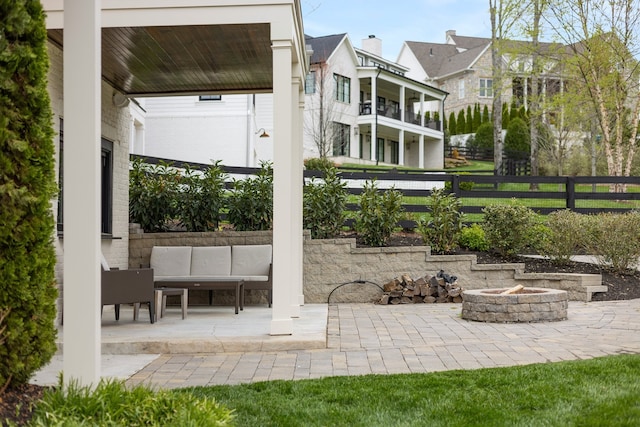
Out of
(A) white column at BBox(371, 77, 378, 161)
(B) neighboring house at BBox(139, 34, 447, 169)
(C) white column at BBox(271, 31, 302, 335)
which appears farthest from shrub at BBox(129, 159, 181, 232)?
(A) white column at BBox(371, 77, 378, 161)

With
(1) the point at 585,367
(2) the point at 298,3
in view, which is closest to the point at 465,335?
(1) the point at 585,367

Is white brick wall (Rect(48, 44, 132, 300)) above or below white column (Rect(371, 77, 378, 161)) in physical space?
below

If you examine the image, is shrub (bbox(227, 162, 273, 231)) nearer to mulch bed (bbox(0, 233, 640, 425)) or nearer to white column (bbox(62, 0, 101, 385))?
mulch bed (bbox(0, 233, 640, 425))

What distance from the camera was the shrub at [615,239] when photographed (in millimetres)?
11704

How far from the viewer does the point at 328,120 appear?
3059cm

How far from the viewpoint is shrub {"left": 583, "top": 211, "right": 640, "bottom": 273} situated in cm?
1170

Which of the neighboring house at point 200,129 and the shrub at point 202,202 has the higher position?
the neighboring house at point 200,129

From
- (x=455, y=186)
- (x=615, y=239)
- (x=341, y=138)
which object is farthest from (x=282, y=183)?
(x=341, y=138)

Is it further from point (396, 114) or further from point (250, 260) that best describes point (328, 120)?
point (250, 260)

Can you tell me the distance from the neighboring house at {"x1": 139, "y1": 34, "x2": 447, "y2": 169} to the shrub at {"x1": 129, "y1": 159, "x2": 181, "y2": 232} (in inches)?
161

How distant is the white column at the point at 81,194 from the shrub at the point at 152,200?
792 cm

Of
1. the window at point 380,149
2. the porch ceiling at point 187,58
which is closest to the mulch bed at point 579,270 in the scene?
the porch ceiling at point 187,58

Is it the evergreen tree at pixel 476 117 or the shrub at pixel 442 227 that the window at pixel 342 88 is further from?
the shrub at pixel 442 227

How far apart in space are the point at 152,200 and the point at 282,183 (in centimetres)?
526
